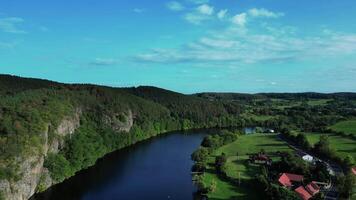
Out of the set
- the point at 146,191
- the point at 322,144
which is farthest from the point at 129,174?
the point at 322,144

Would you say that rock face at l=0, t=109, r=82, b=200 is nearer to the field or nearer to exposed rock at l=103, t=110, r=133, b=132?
the field

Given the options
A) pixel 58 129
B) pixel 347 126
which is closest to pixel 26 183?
pixel 58 129

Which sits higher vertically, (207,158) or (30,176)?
(30,176)

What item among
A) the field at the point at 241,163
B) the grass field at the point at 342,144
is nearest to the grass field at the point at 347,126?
the grass field at the point at 342,144

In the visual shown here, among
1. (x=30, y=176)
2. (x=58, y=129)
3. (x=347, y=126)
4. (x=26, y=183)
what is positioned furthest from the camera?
(x=347, y=126)

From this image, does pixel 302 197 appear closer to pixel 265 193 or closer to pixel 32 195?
pixel 265 193

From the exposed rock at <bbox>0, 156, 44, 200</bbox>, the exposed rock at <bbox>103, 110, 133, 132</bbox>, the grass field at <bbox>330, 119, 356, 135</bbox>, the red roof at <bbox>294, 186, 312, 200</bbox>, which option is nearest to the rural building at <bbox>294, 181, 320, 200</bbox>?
the red roof at <bbox>294, 186, 312, 200</bbox>

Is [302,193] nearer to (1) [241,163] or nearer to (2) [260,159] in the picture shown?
(1) [241,163]
